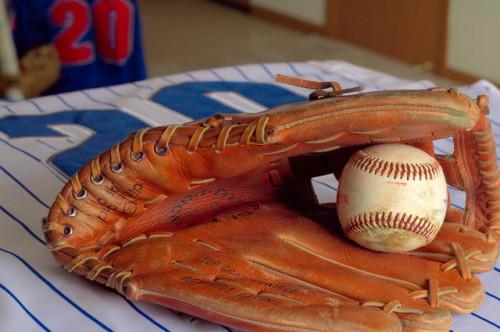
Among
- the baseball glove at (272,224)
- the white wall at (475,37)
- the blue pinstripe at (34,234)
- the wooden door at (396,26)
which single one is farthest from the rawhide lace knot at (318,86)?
the wooden door at (396,26)

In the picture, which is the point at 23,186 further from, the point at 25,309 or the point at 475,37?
the point at 475,37

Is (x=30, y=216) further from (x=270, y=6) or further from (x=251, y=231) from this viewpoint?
(x=270, y=6)

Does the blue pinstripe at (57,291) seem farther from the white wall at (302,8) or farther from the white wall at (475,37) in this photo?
the white wall at (302,8)

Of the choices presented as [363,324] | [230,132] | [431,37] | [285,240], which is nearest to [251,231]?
[285,240]

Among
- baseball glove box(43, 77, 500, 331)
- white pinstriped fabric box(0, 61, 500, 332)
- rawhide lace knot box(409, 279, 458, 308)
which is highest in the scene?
baseball glove box(43, 77, 500, 331)

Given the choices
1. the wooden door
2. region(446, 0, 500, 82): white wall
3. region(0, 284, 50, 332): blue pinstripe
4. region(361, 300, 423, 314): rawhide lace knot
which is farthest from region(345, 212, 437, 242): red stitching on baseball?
the wooden door

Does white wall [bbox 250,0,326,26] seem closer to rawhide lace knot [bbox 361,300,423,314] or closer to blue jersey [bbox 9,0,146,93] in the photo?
blue jersey [bbox 9,0,146,93]
